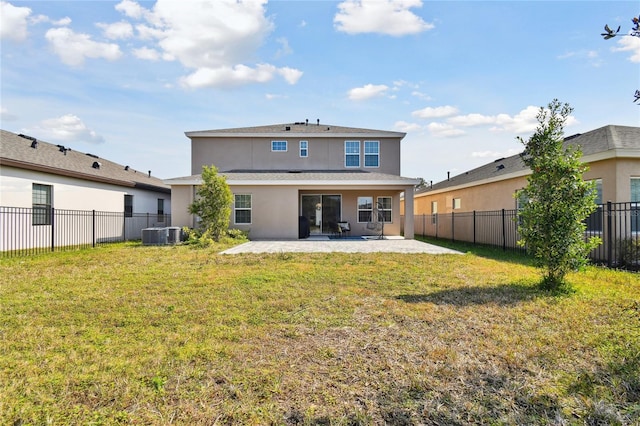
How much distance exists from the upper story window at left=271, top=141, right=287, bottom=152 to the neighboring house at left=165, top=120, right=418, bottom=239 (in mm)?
61

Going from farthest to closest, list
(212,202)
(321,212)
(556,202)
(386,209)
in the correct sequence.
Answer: (321,212) → (386,209) → (212,202) → (556,202)

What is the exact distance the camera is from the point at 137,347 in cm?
373

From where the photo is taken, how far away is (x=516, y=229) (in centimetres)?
1119

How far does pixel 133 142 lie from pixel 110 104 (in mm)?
3219

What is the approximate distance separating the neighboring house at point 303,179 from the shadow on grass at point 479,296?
9899mm

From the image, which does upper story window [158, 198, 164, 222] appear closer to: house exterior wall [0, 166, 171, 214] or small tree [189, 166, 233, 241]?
house exterior wall [0, 166, 171, 214]

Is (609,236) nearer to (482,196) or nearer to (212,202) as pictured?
(482,196)

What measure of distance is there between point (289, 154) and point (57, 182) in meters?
11.5

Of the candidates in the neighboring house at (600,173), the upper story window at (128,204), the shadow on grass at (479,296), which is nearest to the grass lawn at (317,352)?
the shadow on grass at (479,296)

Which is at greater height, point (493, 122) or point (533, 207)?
point (493, 122)

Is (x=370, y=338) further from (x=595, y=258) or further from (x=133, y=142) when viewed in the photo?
(x=133, y=142)

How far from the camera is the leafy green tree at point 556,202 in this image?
613cm

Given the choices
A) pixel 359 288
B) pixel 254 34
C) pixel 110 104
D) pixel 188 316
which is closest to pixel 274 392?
pixel 188 316

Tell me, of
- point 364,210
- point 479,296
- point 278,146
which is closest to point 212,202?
point 278,146
